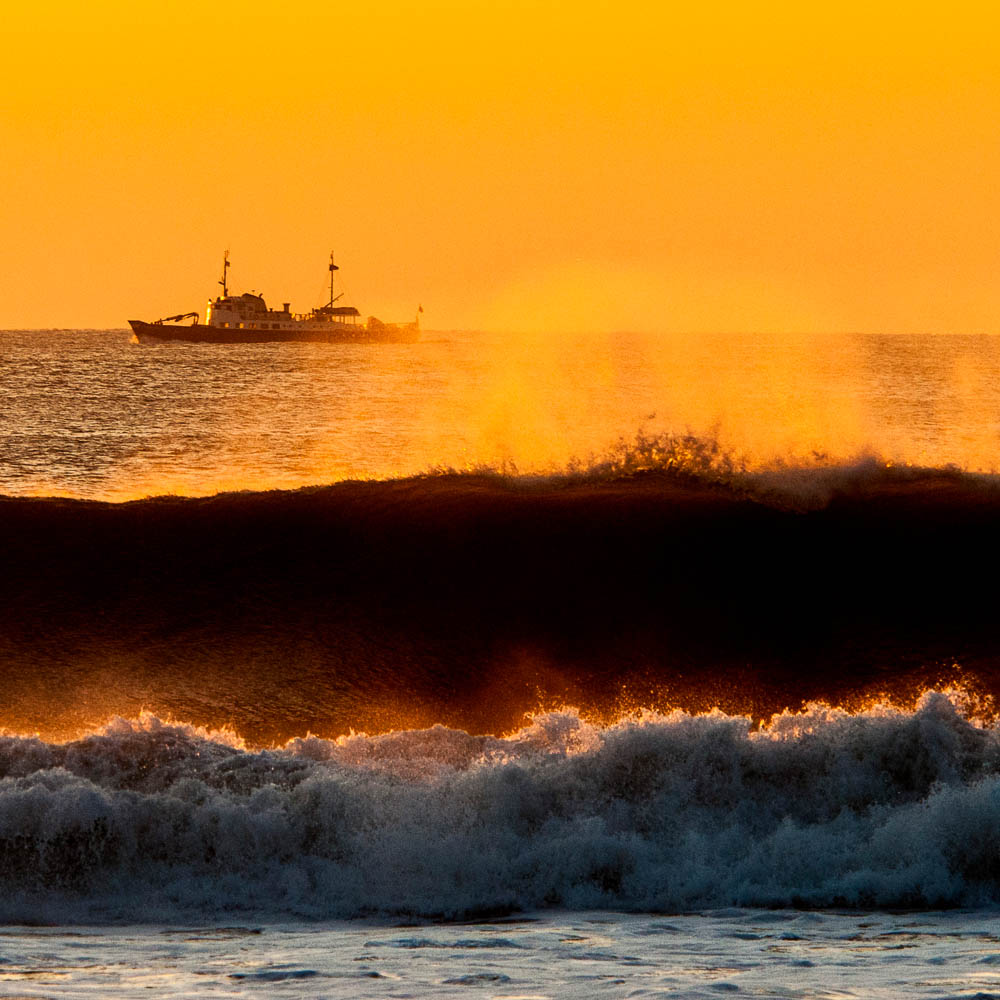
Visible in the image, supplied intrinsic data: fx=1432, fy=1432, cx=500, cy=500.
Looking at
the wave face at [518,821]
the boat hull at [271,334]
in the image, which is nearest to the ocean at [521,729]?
the wave face at [518,821]

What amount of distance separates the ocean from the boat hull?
116 m

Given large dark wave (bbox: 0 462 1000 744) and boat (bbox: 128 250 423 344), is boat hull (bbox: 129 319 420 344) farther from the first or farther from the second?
large dark wave (bbox: 0 462 1000 744)

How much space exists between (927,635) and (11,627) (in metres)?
8.22

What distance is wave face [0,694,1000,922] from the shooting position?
7922 mm

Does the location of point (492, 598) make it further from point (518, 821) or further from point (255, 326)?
point (255, 326)

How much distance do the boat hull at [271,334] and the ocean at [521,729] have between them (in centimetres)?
11577

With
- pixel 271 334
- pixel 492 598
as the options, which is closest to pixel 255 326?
pixel 271 334

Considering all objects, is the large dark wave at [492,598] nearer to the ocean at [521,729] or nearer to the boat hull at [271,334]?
the ocean at [521,729]

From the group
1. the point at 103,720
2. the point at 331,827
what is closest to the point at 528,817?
the point at 331,827

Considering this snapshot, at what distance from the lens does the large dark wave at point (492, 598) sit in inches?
458

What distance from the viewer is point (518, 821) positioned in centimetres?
844

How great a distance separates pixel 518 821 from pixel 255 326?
416 ft

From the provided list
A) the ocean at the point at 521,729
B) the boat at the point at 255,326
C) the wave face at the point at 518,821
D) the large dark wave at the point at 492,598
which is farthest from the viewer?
the boat at the point at 255,326

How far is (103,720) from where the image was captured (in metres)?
11.0
